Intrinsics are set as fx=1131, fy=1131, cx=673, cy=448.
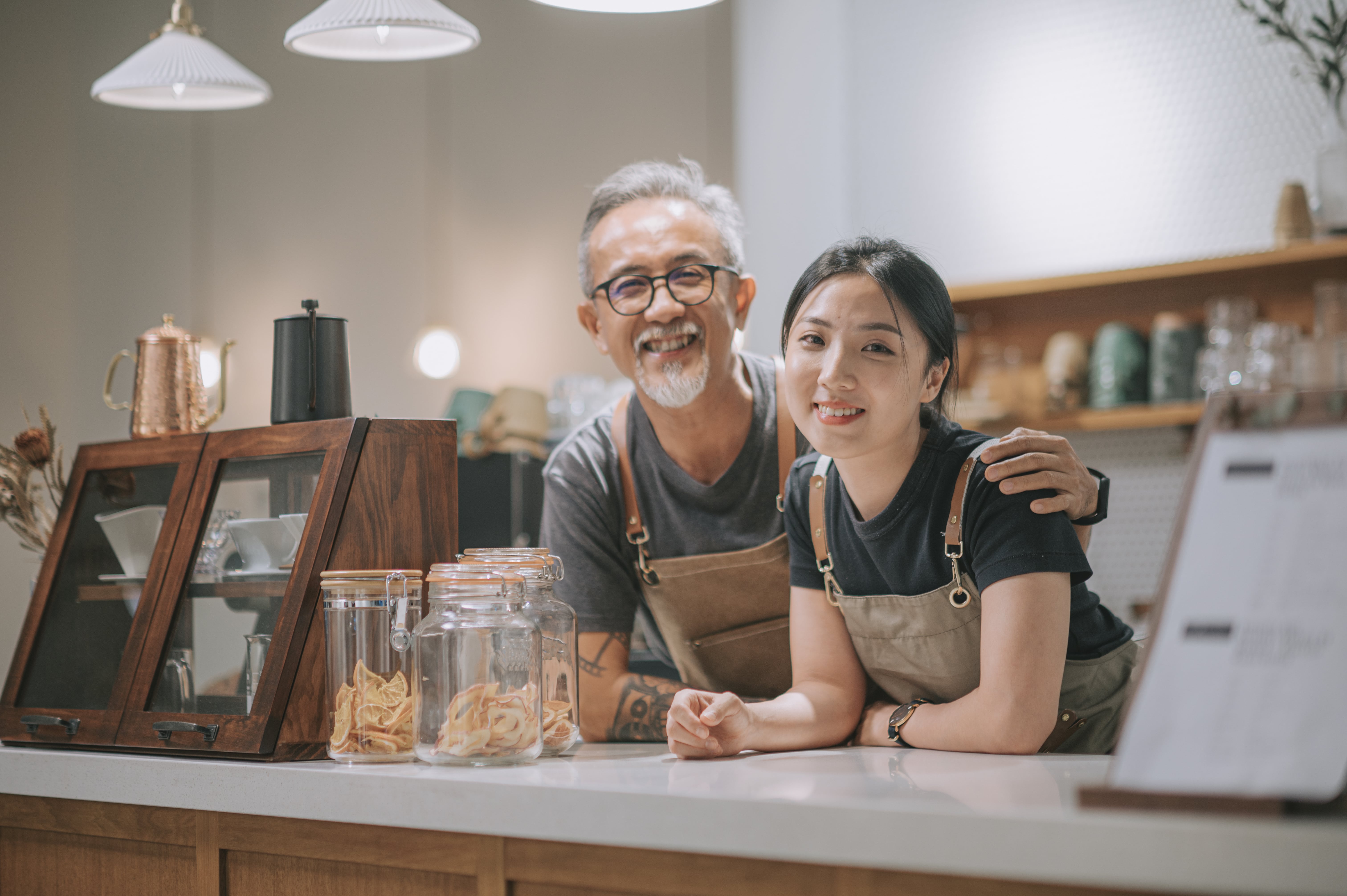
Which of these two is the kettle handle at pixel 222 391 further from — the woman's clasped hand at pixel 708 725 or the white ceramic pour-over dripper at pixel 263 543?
the woman's clasped hand at pixel 708 725

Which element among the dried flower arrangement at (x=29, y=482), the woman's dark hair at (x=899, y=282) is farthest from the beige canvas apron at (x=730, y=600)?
the dried flower arrangement at (x=29, y=482)

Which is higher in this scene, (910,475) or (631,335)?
(631,335)

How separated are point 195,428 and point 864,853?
1366 mm

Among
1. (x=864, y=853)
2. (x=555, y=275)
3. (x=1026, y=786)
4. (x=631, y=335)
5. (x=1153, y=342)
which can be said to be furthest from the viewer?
(x=555, y=275)

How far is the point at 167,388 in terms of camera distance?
186cm

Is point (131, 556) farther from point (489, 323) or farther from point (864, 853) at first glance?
point (489, 323)

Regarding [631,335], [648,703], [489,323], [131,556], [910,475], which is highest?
[489,323]

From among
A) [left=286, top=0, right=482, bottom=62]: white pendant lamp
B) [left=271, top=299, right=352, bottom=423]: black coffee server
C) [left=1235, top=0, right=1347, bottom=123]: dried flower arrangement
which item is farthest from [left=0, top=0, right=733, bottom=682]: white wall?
[left=271, top=299, right=352, bottom=423]: black coffee server

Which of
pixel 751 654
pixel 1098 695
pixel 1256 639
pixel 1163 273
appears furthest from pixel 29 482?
pixel 1163 273

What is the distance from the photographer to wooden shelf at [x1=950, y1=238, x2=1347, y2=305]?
343 centimetres

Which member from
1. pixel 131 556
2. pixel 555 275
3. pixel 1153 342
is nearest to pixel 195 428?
pixel 131 556

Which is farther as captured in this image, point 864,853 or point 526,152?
point 526,152

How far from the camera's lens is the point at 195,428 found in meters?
1.88

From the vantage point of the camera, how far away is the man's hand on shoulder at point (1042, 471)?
1.42 m
